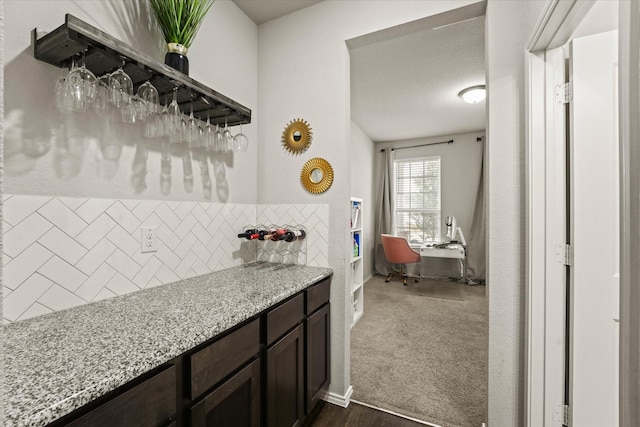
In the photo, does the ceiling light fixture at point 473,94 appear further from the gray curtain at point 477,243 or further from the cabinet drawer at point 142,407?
the cabinet drawer at point 142,407

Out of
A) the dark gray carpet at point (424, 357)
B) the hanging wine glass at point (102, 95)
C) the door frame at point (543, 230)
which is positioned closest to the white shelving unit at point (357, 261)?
the dark gray carpet at point (424, 357)

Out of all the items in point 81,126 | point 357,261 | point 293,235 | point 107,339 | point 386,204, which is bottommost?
point 357,261

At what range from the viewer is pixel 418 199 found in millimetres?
5758

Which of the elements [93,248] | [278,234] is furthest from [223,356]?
[278,234]

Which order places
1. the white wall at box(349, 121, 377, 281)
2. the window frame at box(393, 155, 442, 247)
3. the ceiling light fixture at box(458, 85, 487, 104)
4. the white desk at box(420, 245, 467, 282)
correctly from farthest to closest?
the window frame at box(393, 155, 442, 247) < the white wall at box(349, 121, 377, 281) < the white desk at box(420, 245, 467, 282) < the ceiling light fixture at box(458, 85, 487, 104)

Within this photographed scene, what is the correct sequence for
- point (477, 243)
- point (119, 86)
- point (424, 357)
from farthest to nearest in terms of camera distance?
point (477, 243)
point (424, 357)
point (119, 86)

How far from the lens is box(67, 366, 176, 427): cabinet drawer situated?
669mm

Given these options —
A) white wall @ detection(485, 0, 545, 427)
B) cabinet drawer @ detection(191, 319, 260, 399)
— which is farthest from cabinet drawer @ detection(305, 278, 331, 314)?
white wall @ detection(485, 0, 545, 427)

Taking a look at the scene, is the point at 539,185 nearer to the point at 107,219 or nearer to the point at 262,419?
the point at 262,419

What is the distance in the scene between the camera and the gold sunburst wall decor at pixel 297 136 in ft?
6.50

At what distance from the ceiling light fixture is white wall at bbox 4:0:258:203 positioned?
2.77 meters

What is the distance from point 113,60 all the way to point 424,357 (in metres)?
2.83

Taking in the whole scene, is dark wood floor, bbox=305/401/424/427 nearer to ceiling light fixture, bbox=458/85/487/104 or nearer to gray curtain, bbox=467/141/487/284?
ceiling light fixture, bbox=458/85/487/104

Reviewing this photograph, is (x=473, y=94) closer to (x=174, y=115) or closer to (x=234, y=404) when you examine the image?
(x=174, y=115)
